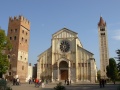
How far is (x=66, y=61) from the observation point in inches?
1743

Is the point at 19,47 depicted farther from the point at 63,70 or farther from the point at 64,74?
the point at 64,74

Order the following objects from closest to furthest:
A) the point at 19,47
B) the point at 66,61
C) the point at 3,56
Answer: the point at 3,56 → the point at 66,61 → the point at 19,47

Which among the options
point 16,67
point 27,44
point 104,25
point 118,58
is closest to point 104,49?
point 104,25

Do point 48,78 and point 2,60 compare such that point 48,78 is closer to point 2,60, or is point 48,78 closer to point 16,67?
point 16,67

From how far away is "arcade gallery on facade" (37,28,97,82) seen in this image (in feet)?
144

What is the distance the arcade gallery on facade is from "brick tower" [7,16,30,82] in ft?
13.3

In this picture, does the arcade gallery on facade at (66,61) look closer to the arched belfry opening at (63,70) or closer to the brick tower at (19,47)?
the arched belfry opening at (63,70)

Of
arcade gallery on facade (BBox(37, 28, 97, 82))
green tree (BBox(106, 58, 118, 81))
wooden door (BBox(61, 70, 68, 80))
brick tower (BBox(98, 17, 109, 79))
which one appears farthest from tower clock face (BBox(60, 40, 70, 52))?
brick tower (BBox(98, 17, 109, 79))

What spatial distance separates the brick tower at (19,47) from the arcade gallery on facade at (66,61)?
4060 millimetres

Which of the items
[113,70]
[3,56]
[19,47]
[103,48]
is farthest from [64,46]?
[103,48]

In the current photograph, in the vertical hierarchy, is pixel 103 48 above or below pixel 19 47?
above

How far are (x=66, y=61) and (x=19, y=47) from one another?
40.0ft

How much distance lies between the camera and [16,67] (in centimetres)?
4366

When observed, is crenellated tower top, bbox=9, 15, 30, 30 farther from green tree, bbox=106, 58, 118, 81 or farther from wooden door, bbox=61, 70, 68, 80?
green tree, bbox=106, 58, 118, 81
